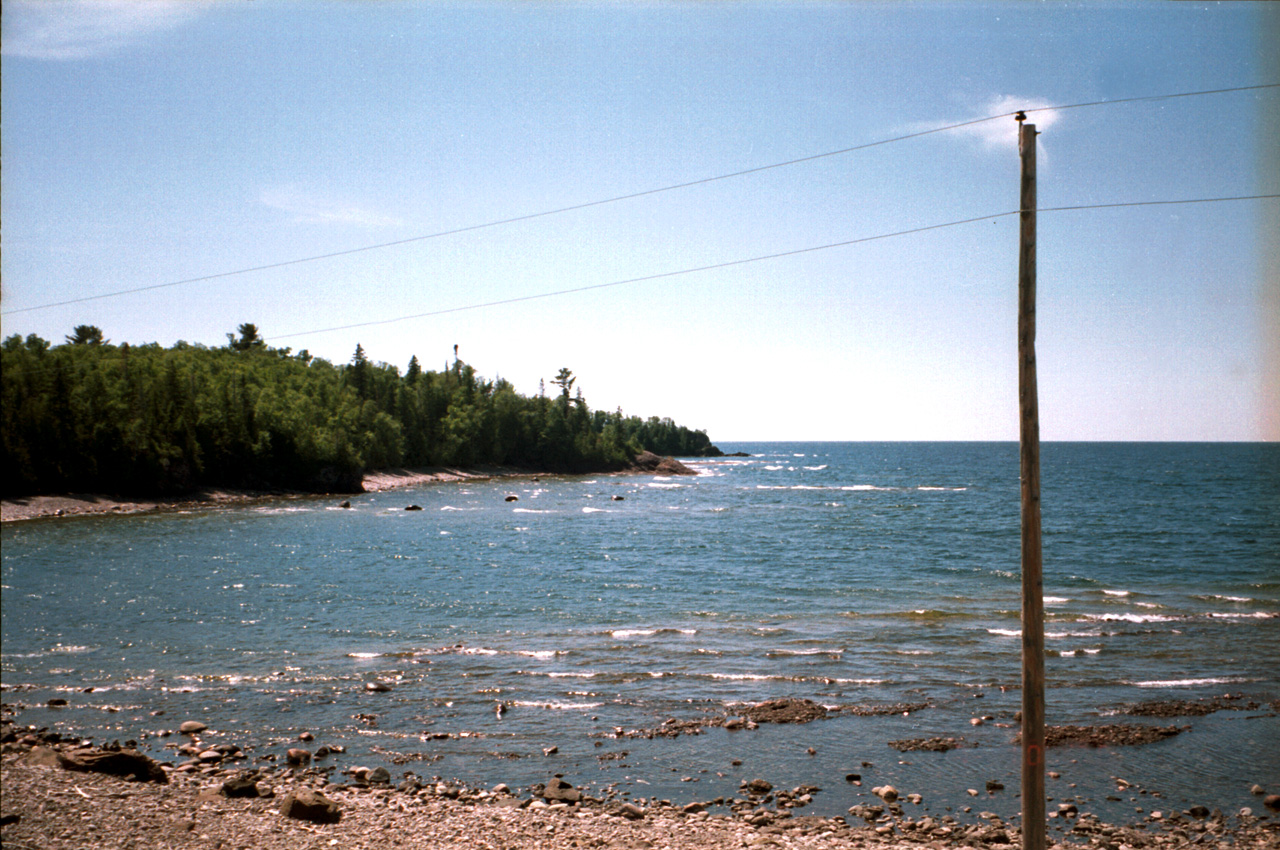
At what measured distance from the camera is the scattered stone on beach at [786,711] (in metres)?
16.5

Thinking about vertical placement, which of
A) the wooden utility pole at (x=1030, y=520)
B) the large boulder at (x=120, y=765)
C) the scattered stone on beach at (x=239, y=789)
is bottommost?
the scattered stone on beach at (x=239, y=789)

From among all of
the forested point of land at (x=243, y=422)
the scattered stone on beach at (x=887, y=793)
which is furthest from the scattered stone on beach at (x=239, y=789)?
the forested point of land at (x=243, y=422)

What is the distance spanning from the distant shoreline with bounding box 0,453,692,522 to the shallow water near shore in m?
10.1

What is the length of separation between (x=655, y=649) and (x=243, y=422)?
77.4m

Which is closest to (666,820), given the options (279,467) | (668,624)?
(668,624)

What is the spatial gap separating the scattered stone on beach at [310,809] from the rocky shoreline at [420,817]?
0.02m

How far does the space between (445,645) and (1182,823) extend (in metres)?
18.0

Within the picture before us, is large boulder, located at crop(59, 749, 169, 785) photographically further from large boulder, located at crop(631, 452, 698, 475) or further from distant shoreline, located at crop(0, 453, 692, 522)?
large boulder, located at crop(631, 452, 698, 475)

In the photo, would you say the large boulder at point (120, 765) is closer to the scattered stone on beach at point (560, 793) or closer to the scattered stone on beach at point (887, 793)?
the scattered stone on beach at point (560, 793)

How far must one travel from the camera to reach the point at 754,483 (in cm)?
12319

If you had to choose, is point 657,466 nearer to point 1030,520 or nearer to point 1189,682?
point 1189,682

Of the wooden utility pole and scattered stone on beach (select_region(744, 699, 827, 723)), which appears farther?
scattered stone on beach (select_region(744, 699, 827, 723))

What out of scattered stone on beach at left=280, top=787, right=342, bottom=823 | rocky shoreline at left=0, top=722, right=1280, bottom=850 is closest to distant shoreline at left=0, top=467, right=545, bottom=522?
rocky shoreline at left=0, top=722, right=1280, bottom=850

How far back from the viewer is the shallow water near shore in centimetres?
1438
